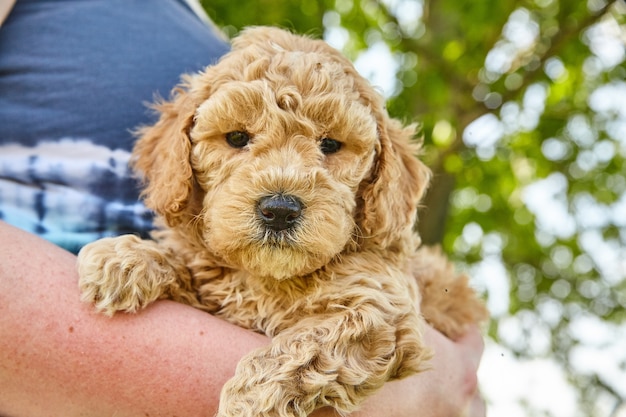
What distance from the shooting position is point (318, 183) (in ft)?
7.79

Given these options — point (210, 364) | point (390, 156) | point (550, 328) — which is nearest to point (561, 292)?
point (550, 328)

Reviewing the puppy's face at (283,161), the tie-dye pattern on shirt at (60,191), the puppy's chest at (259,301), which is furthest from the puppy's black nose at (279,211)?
the tie-dye pattern on shirt at (60,191)

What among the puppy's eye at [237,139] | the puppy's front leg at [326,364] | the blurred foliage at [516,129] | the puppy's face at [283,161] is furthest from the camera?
the blurred foliage at [516,129]

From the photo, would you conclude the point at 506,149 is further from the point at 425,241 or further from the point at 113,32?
the point at 113,32

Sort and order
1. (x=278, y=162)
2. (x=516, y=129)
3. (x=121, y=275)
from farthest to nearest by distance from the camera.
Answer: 1. (x=516, y=129)
2. (x=278, y=162)
3. (x=121, y=275)

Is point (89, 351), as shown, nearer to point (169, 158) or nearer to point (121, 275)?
point (121, 275)

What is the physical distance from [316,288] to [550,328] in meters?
8.28

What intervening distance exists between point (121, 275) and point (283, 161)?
67 cm

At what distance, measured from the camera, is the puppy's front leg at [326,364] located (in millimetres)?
2068

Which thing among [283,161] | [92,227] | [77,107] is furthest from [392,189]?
[77,107]

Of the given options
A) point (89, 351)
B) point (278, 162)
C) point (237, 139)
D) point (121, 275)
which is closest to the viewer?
point (89, 351)

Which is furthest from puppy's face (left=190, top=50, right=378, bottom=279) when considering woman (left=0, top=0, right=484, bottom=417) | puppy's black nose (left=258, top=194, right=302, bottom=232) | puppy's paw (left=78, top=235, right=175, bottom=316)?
woman (left=0, top=0, right=484, bottom=417)

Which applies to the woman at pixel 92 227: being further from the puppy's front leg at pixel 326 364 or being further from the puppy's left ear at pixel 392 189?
the puppy's left ear at pixel 392 189

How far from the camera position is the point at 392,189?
2656mm
